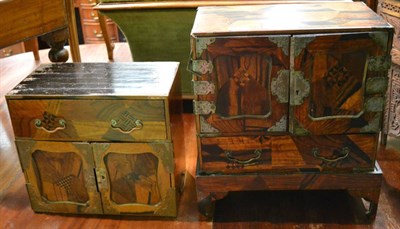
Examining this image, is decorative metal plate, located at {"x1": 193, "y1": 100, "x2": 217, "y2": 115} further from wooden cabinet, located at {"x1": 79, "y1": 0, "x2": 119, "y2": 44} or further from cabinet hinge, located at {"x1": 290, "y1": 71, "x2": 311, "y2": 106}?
wooden cabinet, located at {"x1": 79, "y1": 0, "x2": 119, "y2": 44}

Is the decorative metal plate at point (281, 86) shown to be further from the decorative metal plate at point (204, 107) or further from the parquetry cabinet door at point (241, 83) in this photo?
the decorative metal plate at point (204, 107)

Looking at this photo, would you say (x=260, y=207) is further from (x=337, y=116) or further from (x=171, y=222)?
(x=337, y=116)

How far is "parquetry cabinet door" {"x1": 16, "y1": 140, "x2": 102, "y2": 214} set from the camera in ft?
5.85

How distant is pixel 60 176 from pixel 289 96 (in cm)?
86

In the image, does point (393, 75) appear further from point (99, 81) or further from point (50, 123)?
point (50, 123)

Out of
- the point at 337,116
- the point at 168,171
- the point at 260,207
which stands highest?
the point at 337,116

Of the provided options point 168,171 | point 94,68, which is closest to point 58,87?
point 94,68

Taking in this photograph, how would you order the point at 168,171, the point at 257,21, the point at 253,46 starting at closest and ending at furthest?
1. the point at 253,46
2. the point at 257,21
3. the point at 168,171

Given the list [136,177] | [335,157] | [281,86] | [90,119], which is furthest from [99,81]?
[335,157]

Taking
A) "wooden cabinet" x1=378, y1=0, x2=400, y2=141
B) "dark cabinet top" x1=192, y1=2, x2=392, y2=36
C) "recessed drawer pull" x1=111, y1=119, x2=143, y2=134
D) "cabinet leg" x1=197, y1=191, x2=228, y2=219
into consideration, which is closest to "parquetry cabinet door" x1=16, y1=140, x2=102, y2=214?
"recessed drawer pull" x1=111, y1=119, x2=143, y2=134

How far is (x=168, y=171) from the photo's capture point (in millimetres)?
1768

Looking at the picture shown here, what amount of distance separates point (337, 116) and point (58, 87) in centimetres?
95

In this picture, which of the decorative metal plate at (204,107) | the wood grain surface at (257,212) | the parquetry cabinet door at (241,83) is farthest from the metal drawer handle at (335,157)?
the decorative metal plate at (204,107)

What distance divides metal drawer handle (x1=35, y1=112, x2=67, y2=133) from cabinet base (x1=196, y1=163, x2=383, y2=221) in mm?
502
